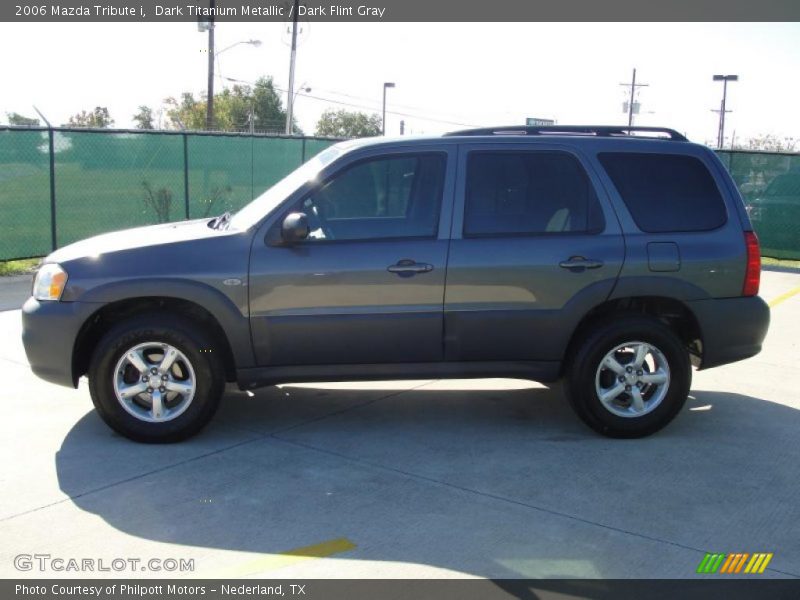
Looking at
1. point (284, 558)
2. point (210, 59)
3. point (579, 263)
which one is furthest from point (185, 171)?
point (210, 59)

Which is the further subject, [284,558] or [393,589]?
[284,558]

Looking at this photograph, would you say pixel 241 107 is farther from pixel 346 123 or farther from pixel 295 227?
pixel 295 227

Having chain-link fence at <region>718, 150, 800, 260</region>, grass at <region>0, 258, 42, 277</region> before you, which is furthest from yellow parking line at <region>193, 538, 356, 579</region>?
chain-link fence at <region>718, 150, 800, 260</region>

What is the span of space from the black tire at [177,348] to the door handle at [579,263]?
2.36 metres

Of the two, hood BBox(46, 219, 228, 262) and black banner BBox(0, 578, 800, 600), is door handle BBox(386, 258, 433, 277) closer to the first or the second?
hood BBox(46, 219, 228, 262)

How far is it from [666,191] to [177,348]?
3439 mm

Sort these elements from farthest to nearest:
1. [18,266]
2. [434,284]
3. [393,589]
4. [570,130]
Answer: [18,266] → [570,130] → [434,284] → [393,589]

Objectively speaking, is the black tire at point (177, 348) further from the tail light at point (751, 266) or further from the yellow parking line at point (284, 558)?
the tail light at point (751, 266)

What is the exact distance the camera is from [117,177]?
46.3ft

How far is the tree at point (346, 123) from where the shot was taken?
82600 millimetres

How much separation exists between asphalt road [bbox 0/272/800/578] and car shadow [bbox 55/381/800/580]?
0.05ft

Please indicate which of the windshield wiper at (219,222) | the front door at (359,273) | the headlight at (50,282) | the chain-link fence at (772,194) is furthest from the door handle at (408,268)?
→ the chain-link fence at (772,194)

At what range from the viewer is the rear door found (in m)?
5.70

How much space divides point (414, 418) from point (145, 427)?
188cm
